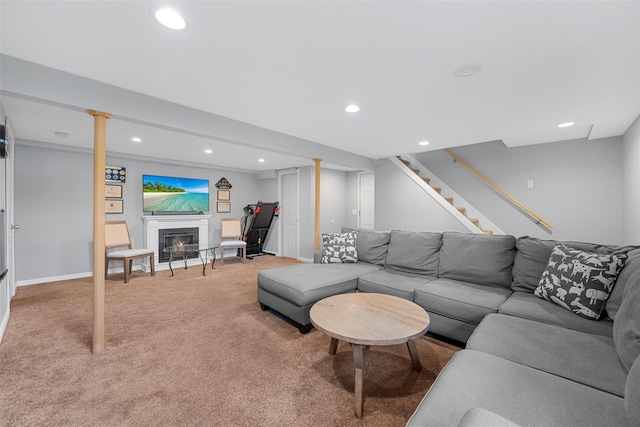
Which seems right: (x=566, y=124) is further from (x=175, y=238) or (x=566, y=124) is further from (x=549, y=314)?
(x=175, y=238)

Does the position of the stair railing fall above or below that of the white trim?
above

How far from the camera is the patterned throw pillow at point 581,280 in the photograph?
1.75 meters

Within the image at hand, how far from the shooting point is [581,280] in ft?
6.06

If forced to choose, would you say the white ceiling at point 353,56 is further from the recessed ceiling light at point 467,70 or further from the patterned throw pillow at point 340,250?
the patterned throw pillow at point 340,250

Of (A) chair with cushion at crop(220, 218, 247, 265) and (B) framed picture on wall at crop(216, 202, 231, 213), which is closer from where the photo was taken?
(A) chair with cushion at crop(220, 218, 247, 265)

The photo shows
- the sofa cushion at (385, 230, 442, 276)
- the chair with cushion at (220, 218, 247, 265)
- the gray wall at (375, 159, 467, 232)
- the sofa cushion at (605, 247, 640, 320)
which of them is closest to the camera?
the sofa cushion at (605, 247, 640, 320)

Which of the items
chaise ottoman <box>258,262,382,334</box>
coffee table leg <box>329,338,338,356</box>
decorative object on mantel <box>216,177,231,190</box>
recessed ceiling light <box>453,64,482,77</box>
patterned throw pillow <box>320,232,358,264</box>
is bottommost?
coffee table leg <box>329,338,338,356</box>

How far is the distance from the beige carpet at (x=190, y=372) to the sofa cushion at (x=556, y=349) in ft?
1.94

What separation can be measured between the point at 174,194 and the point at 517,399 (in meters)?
6.01

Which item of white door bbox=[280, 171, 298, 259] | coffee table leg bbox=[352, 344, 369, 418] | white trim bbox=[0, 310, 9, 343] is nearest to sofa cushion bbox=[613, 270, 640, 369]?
coffee table leg bbox=[352, 344, 369, 418]

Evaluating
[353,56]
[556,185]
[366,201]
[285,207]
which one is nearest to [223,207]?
[285,207]

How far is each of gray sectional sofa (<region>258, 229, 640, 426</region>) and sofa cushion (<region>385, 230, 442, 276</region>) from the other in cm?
1

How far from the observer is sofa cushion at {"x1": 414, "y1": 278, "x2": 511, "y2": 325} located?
6.88 feet

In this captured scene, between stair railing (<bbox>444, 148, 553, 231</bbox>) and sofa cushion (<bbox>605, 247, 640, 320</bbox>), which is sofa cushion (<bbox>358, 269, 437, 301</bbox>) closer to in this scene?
sofa cushion (<bbox>605, 247, 640, 320</bbox>)
